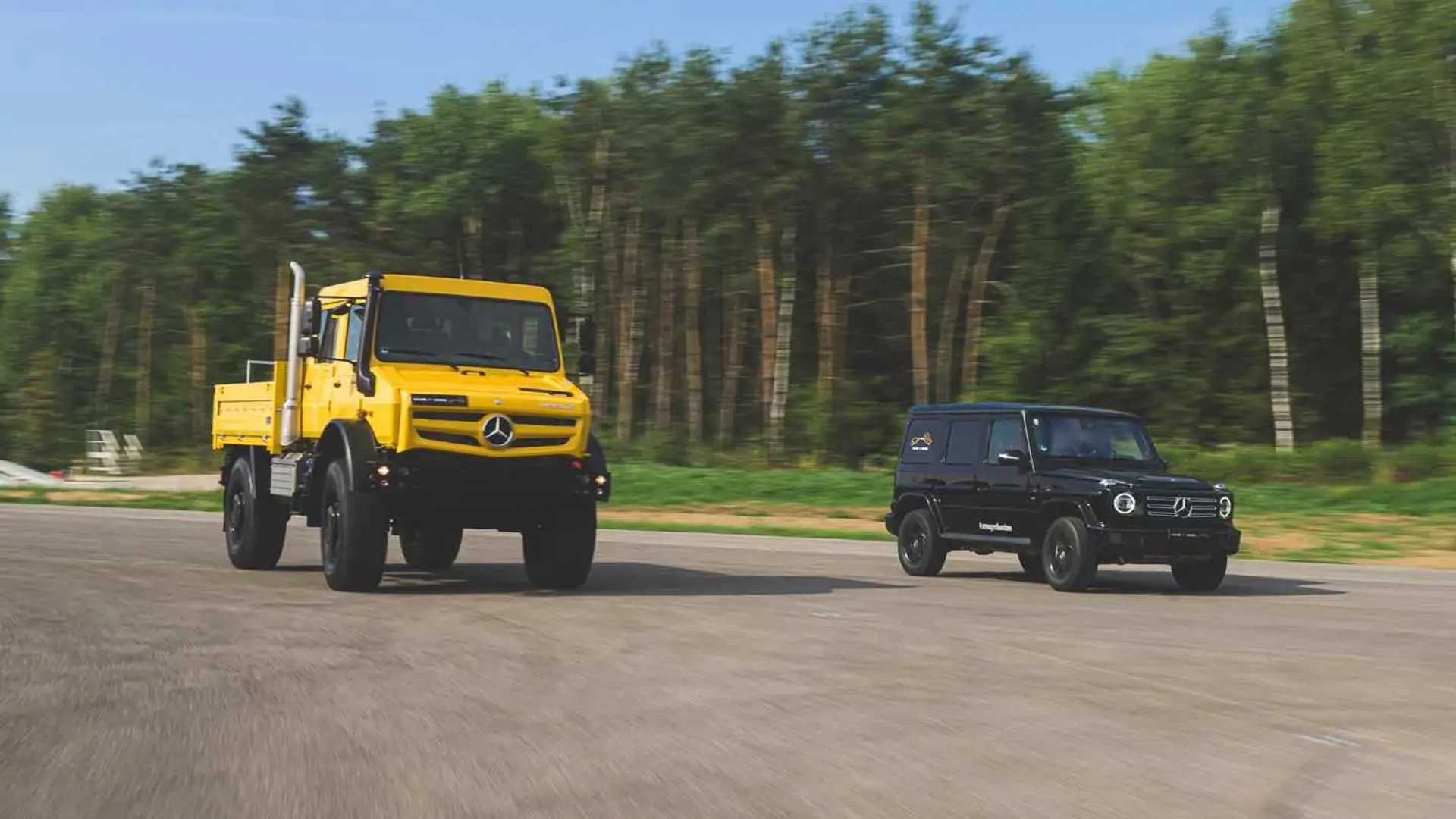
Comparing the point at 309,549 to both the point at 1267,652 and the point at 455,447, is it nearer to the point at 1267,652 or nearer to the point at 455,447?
the point at 455,447

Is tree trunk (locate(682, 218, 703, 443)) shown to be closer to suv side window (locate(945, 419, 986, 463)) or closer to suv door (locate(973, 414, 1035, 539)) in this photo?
suv side window (locate(945, 419, 986, 463))

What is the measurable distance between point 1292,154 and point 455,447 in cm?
4041

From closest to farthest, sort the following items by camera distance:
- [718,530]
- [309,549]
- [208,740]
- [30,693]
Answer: [208,740] → [30,693] → [309,549] → [718,530]

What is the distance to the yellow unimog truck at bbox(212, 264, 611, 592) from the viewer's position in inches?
608

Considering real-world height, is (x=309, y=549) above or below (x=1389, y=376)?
below

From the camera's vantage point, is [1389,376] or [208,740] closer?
[208,740]

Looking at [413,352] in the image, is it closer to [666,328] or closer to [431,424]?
[431,424]

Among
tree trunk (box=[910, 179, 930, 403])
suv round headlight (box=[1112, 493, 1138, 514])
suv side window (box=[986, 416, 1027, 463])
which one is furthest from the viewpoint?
tree trunk (box=[910, 179, 930, 403])

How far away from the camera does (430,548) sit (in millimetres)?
19906

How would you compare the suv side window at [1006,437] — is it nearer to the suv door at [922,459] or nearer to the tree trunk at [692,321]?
the suv door at [922,459]

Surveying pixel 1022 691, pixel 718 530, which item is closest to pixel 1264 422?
pixel 718 530

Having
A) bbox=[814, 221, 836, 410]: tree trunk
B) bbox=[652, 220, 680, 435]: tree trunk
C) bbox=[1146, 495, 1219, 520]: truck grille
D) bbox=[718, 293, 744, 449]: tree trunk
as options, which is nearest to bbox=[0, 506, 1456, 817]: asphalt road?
bbox=[1146, 495, 1219, 520]: truck grille

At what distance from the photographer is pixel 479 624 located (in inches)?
525

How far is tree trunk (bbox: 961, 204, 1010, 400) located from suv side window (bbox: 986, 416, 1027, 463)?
36014 mm
